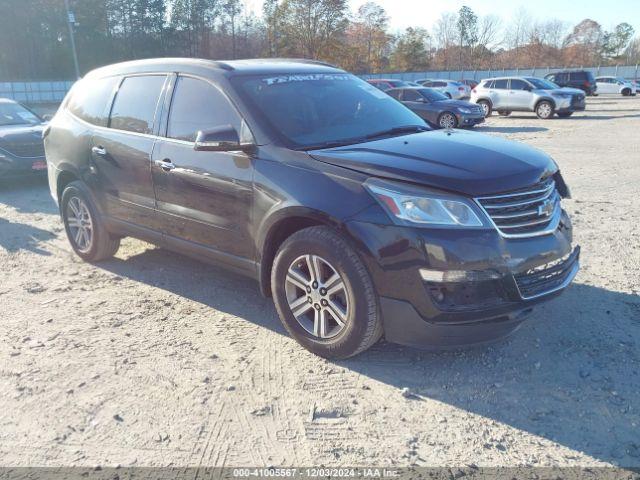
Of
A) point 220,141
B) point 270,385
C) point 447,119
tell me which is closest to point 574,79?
point 447,119

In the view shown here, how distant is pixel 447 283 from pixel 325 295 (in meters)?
0.80

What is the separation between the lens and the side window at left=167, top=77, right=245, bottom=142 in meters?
4.11

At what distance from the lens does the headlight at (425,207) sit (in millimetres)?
3158

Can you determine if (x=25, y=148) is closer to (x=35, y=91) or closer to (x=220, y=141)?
(x=220, y=141)

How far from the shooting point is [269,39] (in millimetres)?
59250

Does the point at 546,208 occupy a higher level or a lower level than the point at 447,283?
higher

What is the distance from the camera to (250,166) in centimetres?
386

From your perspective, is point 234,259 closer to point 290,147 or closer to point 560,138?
point 290,147

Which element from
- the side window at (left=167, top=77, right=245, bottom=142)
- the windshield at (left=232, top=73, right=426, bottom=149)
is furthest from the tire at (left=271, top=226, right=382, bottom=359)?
the side window at (left=167, top=77, right=245, bottom=142)

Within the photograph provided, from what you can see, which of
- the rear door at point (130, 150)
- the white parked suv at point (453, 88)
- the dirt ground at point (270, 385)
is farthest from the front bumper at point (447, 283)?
the white parked suv at point (453, 88)

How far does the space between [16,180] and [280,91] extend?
7.14m

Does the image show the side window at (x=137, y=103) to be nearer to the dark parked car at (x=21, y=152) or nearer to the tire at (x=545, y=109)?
the dark parked car at (x=21, y=152)

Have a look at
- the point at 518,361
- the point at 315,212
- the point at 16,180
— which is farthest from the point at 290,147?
the point at 16,180

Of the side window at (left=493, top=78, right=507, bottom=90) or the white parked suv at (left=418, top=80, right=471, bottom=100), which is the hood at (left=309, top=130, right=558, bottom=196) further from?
the white parked suv at (left=418, top=80, right=471, bottom=100)
